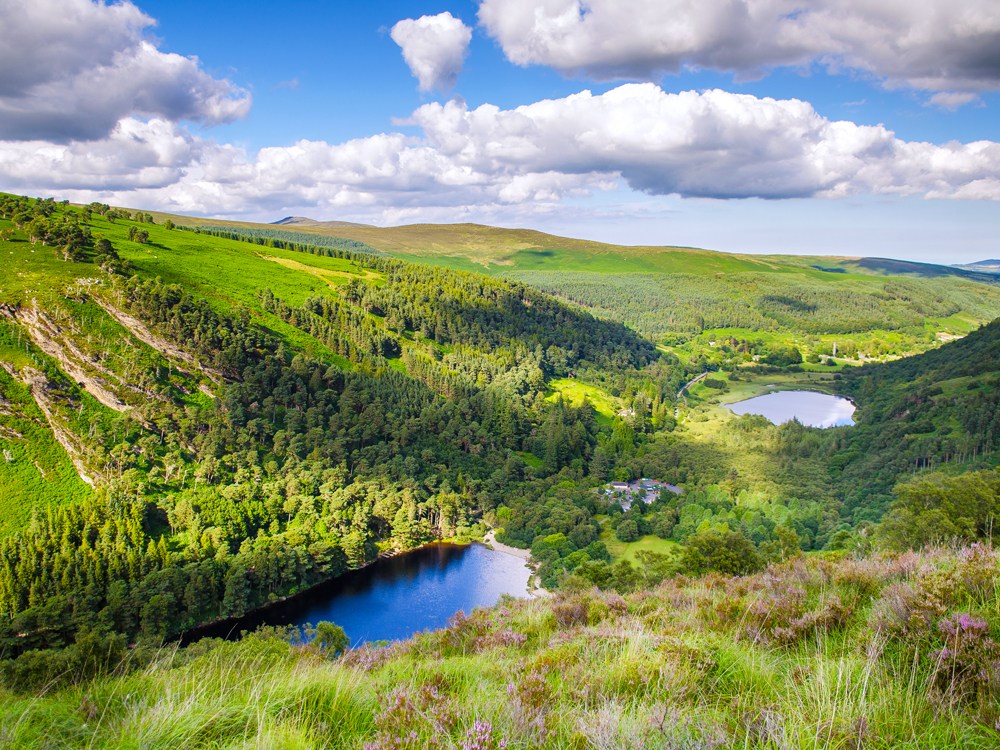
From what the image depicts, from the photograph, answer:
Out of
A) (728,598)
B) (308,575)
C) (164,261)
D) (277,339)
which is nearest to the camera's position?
(728,598)

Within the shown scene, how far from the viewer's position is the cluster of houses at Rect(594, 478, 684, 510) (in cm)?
6681

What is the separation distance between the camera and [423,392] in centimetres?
8606

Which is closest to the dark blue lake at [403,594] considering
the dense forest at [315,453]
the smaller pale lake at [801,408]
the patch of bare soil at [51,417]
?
the dense forest at [315,453]

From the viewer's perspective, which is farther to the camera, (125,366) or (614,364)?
(614,364)

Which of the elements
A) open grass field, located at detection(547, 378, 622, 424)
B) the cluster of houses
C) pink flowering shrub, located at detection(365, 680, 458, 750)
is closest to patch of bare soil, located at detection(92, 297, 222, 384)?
the cluster of houses

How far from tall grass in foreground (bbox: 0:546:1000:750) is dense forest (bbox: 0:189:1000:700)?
2047cm

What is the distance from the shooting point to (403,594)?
4822 cm

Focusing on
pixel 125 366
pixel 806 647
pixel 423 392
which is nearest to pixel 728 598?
pixel 806 647

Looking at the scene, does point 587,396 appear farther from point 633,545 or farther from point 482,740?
point 482,740

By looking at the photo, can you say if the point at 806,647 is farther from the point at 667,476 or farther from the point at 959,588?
the point at 667,476

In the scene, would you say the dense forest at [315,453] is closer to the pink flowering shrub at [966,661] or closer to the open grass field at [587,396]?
the open grass field at [587,396]

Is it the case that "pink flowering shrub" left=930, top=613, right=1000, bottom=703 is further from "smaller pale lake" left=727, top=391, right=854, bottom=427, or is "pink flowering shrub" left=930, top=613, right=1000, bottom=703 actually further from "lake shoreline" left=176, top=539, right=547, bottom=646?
"smaller pale lake" left=727, top=391, right=854, bottom=427

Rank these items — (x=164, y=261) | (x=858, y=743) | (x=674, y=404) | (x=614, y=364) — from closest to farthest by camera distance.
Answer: (x=858, y=743) → (x=164, y=261) → (x=674, y=404) → (x=614, y=364)

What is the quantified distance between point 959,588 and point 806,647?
5.03 feet
